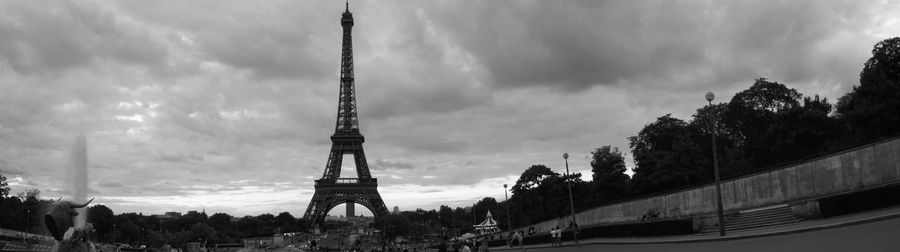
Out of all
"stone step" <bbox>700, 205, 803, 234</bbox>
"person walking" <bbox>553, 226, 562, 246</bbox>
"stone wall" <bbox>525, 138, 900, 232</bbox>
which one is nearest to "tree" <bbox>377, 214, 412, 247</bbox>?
"stone wall" <bbox>525, 138, 900, 232</bbox>

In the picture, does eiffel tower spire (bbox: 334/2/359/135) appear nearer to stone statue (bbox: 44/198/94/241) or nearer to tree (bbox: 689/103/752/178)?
tree (bbox: 689/103/752/178)

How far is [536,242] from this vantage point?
5547 cm

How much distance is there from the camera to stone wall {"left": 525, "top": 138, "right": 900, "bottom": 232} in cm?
3416

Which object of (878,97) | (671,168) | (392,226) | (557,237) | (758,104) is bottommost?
(392,226)

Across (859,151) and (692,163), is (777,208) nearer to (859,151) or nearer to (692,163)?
(859,151)

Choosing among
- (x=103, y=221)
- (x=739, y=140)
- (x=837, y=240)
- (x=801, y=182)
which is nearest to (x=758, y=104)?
(x=739, y=140)

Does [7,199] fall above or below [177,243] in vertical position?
above

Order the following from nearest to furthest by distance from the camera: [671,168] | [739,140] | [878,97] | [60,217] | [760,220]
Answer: [60,217] → [760,220] → [878,97] → [671,168] → [739,140]

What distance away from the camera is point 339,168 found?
12562cm

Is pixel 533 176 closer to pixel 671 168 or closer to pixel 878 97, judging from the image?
pixel 671 168

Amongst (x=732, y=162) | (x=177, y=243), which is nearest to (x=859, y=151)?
(x=732, y=162)

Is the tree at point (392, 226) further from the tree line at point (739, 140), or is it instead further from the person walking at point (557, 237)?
the person walking at point (557, 237)

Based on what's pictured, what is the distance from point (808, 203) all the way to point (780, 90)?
49.4 metres

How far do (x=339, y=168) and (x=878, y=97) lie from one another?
9382 cm
